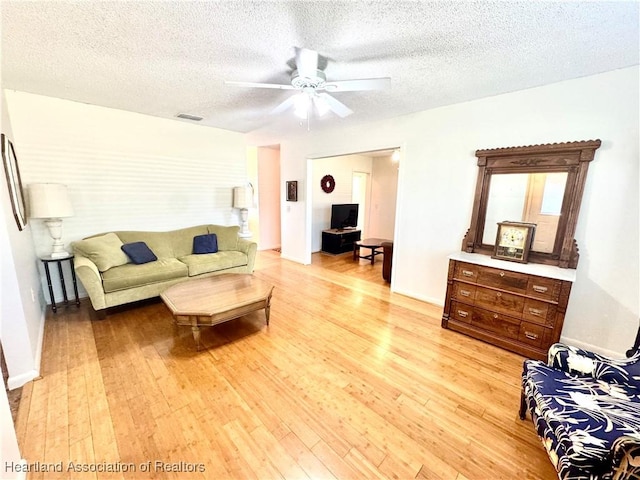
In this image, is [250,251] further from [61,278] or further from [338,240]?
[338,240]

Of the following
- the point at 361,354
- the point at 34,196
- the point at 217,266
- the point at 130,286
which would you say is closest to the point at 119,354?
the point at 130,286

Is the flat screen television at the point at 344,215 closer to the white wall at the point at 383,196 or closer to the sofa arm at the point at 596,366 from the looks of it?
the white wall at the point at 383,196

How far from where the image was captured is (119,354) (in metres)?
2.27

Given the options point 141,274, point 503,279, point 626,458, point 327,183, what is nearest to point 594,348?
point 503,279

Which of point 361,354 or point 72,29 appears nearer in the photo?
point 72,29

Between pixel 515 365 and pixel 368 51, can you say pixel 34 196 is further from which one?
pixel 515 365

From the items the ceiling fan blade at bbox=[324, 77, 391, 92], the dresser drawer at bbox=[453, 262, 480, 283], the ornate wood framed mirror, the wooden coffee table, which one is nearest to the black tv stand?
the wooden coffee table

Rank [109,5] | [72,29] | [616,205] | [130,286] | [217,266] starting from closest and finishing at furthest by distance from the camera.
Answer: [109,5] < [72,29] < [616,205] < [130,286] < [217,266]

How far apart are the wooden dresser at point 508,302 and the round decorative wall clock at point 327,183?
3.74 metres

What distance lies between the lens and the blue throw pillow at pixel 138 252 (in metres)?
3.22

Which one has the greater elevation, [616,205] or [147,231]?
[616,205]

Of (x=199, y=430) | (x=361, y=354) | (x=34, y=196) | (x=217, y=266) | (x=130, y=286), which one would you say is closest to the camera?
(x=199, y=430)

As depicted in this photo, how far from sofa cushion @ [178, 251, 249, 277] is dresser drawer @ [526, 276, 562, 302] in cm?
348

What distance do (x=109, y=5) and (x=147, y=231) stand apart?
9.64 feet
